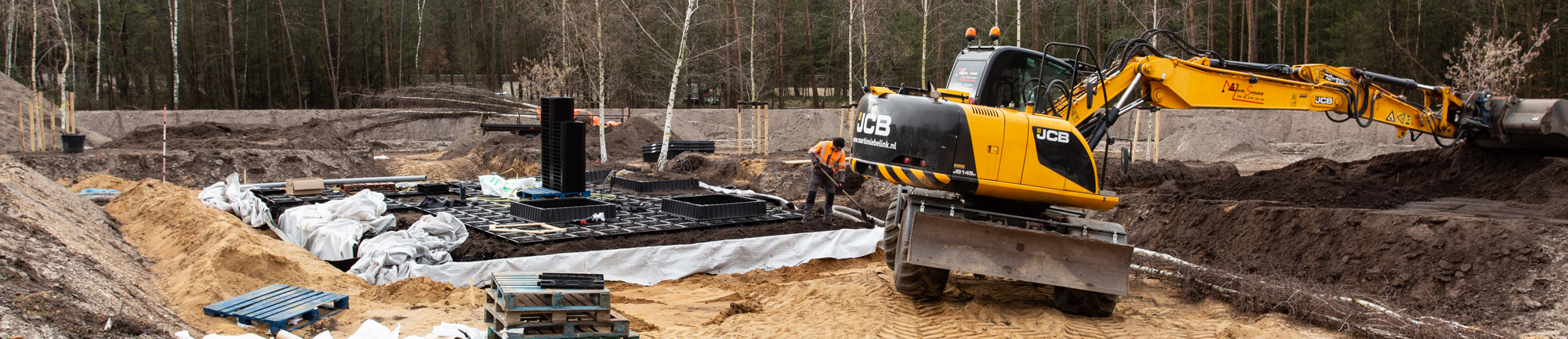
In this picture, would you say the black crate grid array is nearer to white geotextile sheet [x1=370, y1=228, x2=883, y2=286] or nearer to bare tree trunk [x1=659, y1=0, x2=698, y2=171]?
white geotextile sheet [x1=370, y1=228, x2=883, y2=286]

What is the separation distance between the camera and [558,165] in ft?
43.9

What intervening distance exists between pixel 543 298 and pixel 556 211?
5.36 meters

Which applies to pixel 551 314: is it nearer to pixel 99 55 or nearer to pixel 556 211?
pixel 556 211

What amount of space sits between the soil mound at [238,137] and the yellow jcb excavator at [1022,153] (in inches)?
713

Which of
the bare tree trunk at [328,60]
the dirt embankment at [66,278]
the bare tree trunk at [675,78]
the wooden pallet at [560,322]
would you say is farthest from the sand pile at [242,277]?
the bare tree trunk at [328,60]

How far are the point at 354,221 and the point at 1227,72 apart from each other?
365 inches

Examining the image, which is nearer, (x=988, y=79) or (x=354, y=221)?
(x=988, y=79)

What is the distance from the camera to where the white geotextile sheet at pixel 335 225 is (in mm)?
9078

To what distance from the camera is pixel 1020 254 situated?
6633mm

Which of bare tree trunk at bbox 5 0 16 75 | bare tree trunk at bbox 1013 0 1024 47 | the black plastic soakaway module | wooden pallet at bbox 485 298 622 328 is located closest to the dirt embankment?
wooden pallet at bbox 485 298 622 328

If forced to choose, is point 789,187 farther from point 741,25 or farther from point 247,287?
point 741,25

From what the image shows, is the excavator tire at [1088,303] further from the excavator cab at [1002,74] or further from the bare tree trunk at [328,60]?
the bare tree trunk at [328,60]

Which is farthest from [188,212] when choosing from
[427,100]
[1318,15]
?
[1318,15]

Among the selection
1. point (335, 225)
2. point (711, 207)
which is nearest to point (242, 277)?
point (335, 225)
